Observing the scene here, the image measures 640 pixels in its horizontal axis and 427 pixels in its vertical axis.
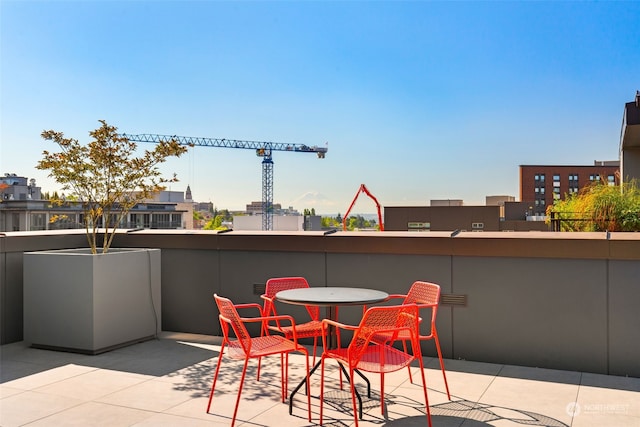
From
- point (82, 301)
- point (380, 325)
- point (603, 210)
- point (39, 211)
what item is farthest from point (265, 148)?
point (380, 325)

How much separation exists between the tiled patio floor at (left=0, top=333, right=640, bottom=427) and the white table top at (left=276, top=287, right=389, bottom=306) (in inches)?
30.6

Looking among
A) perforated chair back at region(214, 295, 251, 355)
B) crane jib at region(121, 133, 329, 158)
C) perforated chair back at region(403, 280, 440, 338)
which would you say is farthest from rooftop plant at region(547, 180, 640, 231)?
crane jib at region(121, 133, 329, 158)

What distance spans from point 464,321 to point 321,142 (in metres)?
117

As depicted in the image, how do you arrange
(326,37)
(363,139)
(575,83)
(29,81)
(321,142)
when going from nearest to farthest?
(326,37)
(29,81)
(575,83)
(363,139)
(321,142)

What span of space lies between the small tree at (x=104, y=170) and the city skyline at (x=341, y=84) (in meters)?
0.19

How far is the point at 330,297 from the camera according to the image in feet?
13.3

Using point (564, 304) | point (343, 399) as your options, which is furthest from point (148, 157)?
point (564, 304)

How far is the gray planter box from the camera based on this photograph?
18.3ft

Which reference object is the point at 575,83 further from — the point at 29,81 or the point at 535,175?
the point at 29,81

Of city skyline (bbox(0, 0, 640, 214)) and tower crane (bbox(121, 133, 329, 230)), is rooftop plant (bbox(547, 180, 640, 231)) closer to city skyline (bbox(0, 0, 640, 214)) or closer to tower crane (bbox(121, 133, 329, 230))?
city skyline (bbox(0, 0, 640, 214))

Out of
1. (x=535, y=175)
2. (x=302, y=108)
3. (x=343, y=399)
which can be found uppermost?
(x=302, y=108)

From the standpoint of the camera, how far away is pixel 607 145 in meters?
94.4

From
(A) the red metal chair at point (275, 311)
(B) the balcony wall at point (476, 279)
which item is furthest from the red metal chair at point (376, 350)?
(B) the balcony wall at point (476, 279)

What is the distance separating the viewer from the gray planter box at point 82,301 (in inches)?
220
